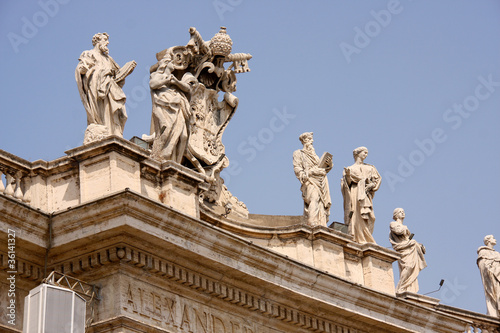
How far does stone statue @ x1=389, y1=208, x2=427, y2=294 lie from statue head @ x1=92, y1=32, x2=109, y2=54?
695cm

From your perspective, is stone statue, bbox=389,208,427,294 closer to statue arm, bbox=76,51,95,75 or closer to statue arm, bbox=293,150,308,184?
statue arm, bbox=293,150,308,184

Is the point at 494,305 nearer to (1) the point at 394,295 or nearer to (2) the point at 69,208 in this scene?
(1) the point at 394,295

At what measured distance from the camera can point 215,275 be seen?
75.1 ft

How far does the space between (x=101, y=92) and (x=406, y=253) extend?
723cm

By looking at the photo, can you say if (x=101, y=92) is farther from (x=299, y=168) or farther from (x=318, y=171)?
(x=318, y=171)

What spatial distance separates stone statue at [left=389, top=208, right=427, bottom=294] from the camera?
27.6 meters

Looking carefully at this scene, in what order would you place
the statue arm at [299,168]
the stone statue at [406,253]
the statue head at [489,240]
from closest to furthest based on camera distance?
1. the statue arm at [299,168]
2. the stone statue at [406,253]
3. the statue head at [489,240]

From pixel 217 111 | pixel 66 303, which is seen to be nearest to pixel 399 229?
pixel 217 111

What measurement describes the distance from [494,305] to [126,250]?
396 inches

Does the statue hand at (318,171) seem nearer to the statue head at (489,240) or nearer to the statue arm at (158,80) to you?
the statue arm at (158,80)

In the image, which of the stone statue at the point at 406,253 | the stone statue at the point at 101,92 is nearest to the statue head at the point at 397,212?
the stone statue at the point at 406,253

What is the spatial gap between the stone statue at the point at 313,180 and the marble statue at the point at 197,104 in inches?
43.1

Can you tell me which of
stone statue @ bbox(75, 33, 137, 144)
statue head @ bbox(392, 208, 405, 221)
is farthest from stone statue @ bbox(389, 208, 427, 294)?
stone statue @ bbox(75, 33, 137, 144)

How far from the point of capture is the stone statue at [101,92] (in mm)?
23016
